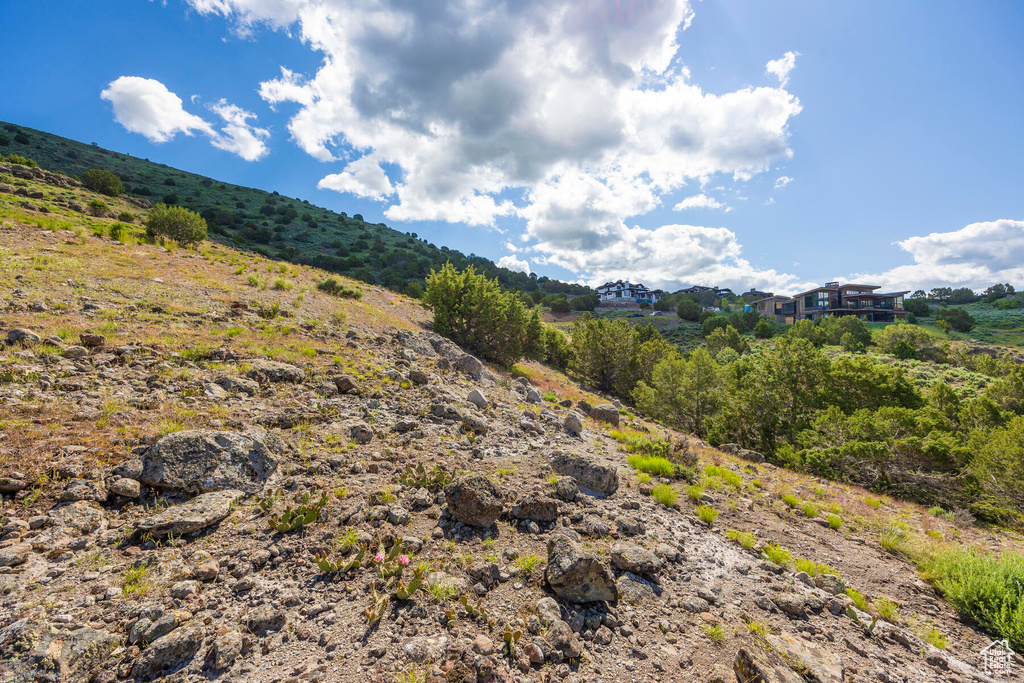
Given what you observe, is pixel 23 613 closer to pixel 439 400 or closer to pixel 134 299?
pixel 439 400

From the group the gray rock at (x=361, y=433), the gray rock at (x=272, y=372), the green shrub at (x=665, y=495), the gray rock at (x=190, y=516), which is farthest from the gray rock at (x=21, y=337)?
the green shrub at (x=665, y=495)

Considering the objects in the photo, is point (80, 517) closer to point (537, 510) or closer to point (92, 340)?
point (537, 510)

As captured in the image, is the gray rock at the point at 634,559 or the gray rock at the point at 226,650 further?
the gray rock at the point at 634,559

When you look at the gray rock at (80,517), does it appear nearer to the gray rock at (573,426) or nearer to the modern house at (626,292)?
the gray rock at (573,426)

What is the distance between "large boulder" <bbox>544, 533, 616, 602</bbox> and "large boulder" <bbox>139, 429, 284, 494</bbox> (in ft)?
14.5

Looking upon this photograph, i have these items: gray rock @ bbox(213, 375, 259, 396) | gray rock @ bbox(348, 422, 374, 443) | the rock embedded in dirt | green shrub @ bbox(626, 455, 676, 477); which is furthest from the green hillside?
A: green shrub @ bbox(626, 455, 676, 477)

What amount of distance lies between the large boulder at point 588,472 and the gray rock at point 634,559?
1.80 metres

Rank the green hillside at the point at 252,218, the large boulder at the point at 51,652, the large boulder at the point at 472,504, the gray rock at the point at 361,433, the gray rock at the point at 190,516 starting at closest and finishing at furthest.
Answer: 1. the large boulder at the point at 51,652
2. the gray rock at the point at 190,516
3. the large boulder at the point at 472,504
4. the gray rock at the point at 361,433
5. the green hillside at the point at 252,218

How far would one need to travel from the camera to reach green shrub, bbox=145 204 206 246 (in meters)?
23.7

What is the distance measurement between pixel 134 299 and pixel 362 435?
10490 mm

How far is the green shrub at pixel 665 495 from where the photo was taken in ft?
23.0

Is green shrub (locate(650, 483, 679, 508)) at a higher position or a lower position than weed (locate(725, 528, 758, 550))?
higher

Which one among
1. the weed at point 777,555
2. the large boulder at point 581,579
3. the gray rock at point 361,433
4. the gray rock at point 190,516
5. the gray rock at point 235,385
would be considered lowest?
the weed at point 777,555

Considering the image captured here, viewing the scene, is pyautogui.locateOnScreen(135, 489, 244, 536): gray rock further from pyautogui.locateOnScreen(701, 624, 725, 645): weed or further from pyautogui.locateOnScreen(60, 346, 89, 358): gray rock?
pyautogui.locateOnScreen(701, 624, 725, 645): weed
